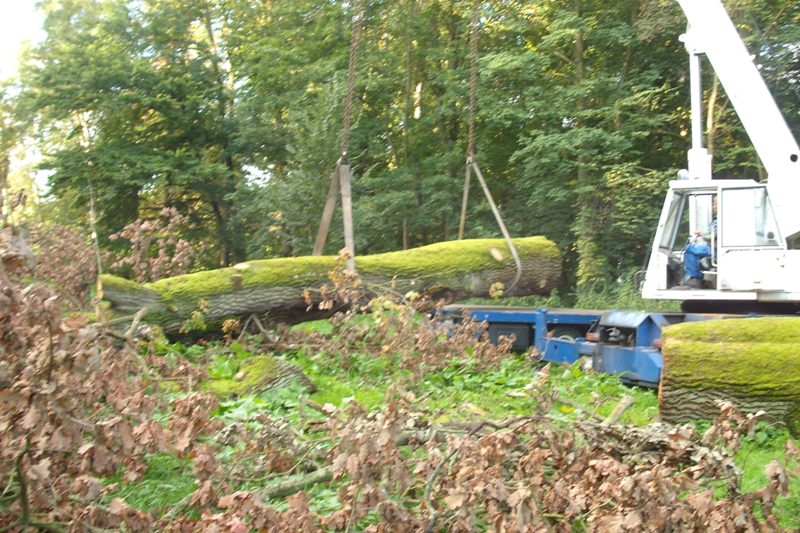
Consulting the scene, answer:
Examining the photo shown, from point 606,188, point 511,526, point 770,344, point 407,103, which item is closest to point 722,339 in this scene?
point 770,344

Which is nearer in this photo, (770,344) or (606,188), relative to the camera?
(770,344)

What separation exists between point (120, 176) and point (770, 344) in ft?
56.0

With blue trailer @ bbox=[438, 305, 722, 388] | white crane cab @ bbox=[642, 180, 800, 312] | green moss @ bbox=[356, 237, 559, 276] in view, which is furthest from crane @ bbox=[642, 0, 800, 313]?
green moss @ bbox=[356, 237, 559, 276]

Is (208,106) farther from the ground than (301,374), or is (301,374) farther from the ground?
(208,106)

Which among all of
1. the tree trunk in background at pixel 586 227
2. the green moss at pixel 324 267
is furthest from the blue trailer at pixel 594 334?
the tree trunk in background at pixel 586 227

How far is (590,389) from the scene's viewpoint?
7648 millimetres

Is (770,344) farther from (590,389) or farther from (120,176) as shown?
(120,176)

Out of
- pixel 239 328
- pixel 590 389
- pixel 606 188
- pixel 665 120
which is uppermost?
pixel 665 120

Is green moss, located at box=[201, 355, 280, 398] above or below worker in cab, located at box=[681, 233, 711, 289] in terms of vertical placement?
below

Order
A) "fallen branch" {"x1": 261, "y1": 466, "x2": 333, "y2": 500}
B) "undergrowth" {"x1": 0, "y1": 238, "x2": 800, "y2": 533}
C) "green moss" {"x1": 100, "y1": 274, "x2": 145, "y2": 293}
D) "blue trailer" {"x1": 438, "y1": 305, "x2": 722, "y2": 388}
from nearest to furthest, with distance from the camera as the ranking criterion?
"undergrowth" {"x1": 0, "y1": 238, "x2": 800, "y2": 533} → "fallen branch" {"x1": 261, "y1": 466, "x2": 333, "y2": 500} → "green moss" {"x1": 100, "y1": 274, "x2": 145, "y2": 293} → "blue trailer" {"x1": 438, "y1": 305, "x2": 722, "y2": 388}

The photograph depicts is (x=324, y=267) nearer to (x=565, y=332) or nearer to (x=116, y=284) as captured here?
(x=116, y=284)

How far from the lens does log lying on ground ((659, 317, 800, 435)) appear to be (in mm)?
5660

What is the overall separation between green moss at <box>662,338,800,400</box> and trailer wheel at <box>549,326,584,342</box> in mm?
3395

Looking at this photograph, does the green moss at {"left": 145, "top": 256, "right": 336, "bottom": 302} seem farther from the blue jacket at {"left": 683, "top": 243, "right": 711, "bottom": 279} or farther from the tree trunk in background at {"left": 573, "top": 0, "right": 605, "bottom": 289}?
the tree trunk in background at {"left": 573, "top": 0, "right": 605, "bottom": 289}
